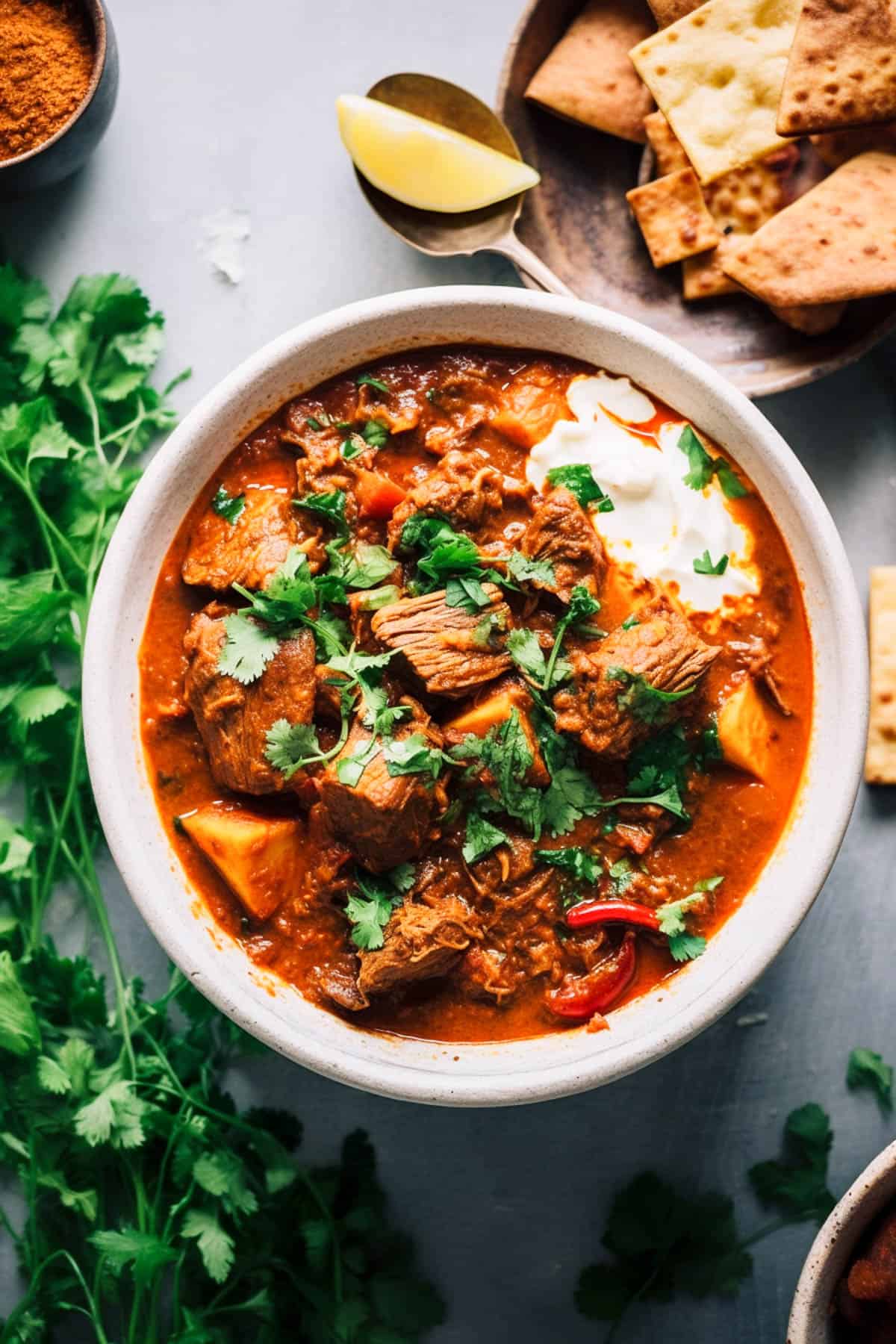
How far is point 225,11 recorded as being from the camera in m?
4.57

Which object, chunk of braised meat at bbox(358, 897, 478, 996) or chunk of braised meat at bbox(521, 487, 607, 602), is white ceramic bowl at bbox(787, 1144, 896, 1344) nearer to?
chunk of braised meat at bbox(358, 897, 478, 996)

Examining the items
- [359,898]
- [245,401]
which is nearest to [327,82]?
[245,401]

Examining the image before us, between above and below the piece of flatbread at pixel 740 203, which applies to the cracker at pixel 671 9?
above

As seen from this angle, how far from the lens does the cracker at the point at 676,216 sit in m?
4.23

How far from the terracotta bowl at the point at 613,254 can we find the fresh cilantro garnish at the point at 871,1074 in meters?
2.32

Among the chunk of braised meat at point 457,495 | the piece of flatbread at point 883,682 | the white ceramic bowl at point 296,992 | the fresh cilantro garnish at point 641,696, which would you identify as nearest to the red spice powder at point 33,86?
the white ceramic bowl at point 296,992

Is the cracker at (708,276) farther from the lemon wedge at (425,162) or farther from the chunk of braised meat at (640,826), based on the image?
the chunk of braised meat at (640,826)

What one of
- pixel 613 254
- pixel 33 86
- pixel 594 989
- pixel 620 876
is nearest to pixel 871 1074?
pixel 594 989

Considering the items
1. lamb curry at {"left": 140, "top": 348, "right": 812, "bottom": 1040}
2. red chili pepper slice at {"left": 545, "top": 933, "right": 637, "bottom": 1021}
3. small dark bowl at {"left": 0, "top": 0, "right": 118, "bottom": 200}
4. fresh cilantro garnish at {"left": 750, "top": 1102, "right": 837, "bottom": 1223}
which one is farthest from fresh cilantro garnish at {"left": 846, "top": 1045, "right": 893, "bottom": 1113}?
small dark bowl at {"left": 0, "top": 0, "right": 118, "bottom": 200}

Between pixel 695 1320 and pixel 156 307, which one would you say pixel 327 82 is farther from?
pixel 695 1320

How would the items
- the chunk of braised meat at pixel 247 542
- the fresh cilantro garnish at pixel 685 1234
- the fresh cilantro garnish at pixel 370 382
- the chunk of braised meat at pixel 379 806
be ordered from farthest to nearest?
the fresh cilantro garnish at pixel 685 1234 < the fresh cilantro garnish at pixel 370 382 < the chunk of braised meat at pixel 247 542 < the chunk of braised meat at pixel 379 806

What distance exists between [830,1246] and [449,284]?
3.37m

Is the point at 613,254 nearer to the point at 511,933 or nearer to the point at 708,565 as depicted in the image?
the point at 708,565

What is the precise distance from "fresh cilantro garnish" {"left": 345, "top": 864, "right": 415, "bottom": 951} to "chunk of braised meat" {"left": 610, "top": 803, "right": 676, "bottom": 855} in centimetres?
63
